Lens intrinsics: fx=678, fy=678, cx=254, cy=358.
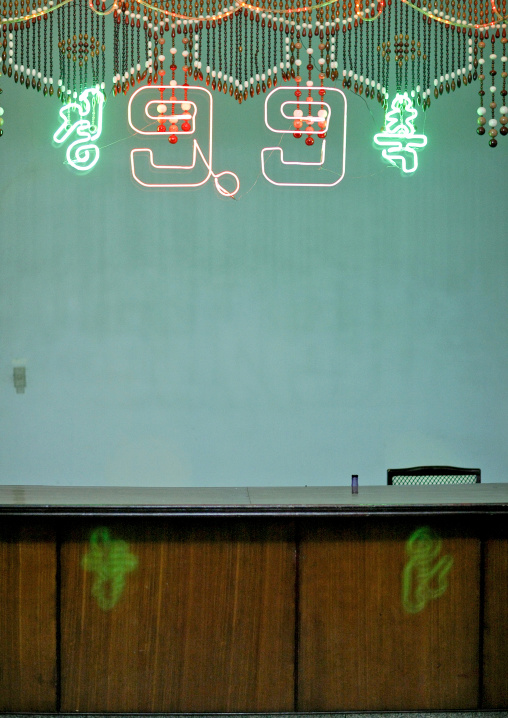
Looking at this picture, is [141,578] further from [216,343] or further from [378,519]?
[216,343]

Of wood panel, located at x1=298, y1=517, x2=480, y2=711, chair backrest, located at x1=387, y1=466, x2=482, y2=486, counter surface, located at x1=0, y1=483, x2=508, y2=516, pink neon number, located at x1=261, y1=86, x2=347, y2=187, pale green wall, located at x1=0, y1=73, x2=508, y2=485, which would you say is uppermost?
pink neon number, located at x1=261, y1=86, x2=347, y2=187

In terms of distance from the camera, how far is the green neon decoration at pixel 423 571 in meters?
2.68

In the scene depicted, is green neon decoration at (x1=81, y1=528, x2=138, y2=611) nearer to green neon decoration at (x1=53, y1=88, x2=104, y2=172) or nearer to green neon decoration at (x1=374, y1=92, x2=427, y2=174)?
green neon decoration at (x1=53, y1=88, x2=104, y2=172)

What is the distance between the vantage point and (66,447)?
4.23m

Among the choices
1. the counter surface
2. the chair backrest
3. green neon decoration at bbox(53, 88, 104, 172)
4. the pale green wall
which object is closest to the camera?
the counter surface

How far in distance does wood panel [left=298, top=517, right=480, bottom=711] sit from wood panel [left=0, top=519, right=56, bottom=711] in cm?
98

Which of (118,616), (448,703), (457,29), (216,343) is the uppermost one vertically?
(457,29)

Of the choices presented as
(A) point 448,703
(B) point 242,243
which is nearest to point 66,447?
(B) point 242,243

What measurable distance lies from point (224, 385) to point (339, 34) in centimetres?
228

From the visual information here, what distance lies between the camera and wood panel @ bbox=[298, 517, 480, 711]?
2670mm

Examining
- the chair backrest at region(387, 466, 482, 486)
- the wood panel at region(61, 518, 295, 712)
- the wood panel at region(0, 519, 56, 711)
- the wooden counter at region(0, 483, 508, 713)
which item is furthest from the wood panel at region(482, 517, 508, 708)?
the wood panel at region(0, 519, 56, 711)

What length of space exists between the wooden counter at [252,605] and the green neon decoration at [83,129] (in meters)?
2.30

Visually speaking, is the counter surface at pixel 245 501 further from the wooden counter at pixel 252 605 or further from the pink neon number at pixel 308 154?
the pink neon number at pixel 308 154

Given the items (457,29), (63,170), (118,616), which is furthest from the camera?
(63,170)
